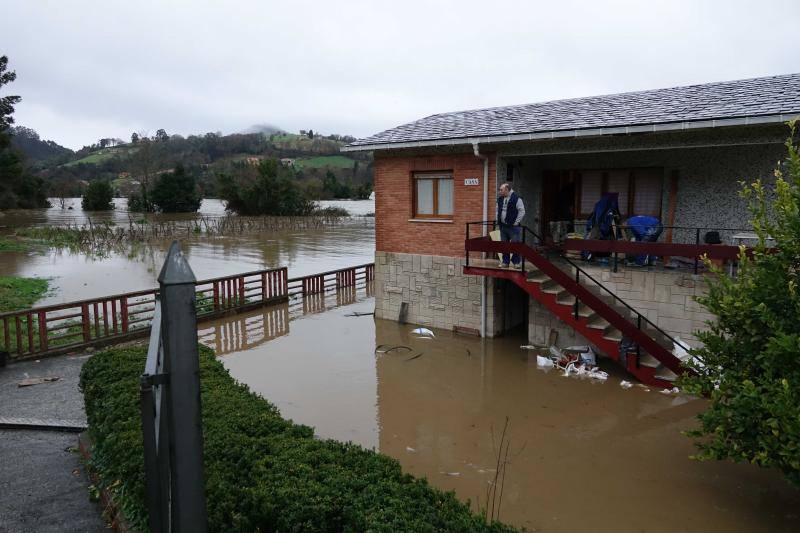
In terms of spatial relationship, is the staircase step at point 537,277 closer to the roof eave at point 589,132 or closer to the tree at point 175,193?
the roof eave at point 589,132

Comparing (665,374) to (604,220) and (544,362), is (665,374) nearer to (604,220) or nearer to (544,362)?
(544,362)

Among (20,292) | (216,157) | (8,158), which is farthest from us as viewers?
(216,157)

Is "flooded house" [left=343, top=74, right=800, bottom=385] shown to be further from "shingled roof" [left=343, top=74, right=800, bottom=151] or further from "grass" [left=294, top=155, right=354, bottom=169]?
"grass" [left=294, top=155, right=354, bottom=169]

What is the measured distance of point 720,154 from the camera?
38.6 ft

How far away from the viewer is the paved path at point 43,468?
17.8ft

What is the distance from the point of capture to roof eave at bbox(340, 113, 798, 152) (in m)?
9.44

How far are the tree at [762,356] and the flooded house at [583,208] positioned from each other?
15.0 ft

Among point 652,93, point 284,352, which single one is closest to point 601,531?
point 284,352

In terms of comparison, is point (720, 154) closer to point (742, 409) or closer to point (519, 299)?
point (519, 299)

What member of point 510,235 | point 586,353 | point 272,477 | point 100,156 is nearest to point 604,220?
point 510,235

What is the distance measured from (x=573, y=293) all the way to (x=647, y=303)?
155 centimetres

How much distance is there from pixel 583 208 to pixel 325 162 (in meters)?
88.9

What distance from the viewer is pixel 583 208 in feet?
47.0

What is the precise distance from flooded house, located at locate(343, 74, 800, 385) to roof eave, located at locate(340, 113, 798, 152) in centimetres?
2
